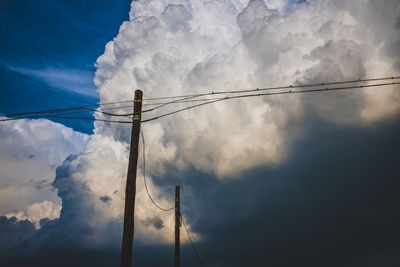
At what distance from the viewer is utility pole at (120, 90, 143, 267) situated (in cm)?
875

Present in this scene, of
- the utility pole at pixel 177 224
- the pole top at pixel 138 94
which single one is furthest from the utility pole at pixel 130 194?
the utility pole at pixel 177 224

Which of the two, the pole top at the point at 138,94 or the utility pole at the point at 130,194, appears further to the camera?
the pole top at the point at 138,94

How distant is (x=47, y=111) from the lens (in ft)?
37.9

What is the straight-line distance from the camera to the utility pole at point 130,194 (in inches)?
344

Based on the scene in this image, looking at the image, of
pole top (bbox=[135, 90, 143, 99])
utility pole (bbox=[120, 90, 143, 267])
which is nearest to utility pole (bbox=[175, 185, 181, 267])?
utility pole (bbox=[120, 90, 143, 267])

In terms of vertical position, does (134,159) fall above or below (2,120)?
below

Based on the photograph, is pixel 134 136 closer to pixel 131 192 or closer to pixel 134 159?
pixel 134 159

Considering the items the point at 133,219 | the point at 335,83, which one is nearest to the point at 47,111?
the point at 133,219

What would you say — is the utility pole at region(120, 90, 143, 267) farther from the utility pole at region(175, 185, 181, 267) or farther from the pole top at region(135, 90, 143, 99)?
the utility pole at region(175, 185, 181, 267)

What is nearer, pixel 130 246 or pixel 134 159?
pixel 130 246

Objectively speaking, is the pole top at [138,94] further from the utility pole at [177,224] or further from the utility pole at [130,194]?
the utility pole at [177,224]

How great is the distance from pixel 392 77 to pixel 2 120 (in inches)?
626

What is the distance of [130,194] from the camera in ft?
31.0

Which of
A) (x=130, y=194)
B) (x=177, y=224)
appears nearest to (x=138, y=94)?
(x=130, y=194)
